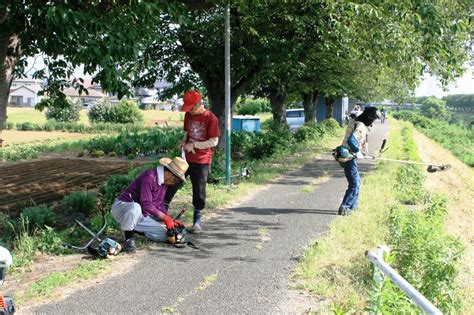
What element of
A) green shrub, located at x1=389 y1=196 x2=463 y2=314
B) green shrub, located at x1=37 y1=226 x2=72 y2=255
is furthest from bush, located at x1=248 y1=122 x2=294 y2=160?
green shrub, located at x1=37 y1=226 x2=72 y2=255

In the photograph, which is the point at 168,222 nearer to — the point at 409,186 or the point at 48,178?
the point at 409,186

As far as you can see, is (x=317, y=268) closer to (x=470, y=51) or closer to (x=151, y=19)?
(x=151, y=19)

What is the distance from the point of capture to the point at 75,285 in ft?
16.8

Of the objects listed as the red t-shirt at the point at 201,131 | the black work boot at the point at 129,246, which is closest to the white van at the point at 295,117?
the red t-shirt at the point at 201,131

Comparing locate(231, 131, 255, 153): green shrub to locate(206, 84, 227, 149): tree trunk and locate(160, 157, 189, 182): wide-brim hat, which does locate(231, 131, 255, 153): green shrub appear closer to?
locate(206, 84, 227, 149): tree trunk

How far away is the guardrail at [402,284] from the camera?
271 cm

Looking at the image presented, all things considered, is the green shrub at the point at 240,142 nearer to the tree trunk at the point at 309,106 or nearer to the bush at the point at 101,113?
the tree trunk at the point at 309,106

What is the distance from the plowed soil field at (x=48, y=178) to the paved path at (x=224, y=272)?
14.7 ft

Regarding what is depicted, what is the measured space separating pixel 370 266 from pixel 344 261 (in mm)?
377

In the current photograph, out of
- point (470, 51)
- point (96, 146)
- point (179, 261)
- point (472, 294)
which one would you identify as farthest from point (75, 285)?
point (96, 146)

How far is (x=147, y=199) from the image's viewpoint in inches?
235

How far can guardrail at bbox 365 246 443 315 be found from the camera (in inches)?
107

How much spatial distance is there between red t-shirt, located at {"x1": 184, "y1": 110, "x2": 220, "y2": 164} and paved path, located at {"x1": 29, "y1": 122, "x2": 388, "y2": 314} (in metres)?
1.04

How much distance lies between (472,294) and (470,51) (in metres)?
10.7
